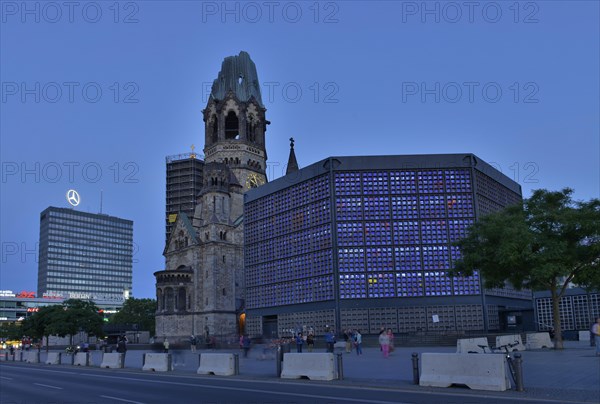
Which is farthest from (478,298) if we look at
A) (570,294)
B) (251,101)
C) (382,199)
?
(251,101)

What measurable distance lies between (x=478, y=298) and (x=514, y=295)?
1017 cm

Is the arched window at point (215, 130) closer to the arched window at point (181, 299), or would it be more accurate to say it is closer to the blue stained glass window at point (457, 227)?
the arched window at point (181, 299)

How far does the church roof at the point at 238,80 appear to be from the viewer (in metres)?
101

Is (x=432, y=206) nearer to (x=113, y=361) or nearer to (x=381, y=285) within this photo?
(x=381, y=285)

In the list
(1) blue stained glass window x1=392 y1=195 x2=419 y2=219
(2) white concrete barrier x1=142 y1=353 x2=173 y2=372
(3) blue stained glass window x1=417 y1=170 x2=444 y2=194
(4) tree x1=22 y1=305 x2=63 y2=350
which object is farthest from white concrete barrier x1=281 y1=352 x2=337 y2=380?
(4) tree x1=22 y1=305 x2=63 y2=350

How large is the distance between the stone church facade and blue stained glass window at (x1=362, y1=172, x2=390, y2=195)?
32335mm

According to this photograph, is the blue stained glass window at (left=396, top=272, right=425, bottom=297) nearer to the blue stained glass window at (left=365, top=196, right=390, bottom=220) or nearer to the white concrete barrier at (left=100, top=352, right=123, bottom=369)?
the blue stained glass window at (left=365, top=196, right=390, bottom=220)

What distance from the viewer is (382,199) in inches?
2333

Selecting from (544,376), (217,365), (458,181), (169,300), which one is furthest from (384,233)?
(169,300)

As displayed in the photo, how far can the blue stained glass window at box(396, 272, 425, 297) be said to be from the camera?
56812mm

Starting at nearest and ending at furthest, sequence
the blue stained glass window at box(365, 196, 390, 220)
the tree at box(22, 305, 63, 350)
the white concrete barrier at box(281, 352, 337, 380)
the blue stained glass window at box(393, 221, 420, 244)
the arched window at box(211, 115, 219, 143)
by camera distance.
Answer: the white concrete barrier at box(281, 352, 337, 380)
the blue stained glass window at box(393, 221, 420, 244)
the blue stained glass window at box(365, 196, 390, 220)
the tree at box(22, 305, 63, 350)
the arched window at box(211, 115, 219, 143)

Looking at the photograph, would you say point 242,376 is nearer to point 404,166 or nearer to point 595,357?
point 595,357

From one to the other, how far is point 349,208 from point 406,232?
20.2 ft

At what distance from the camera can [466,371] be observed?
55.6 ft
